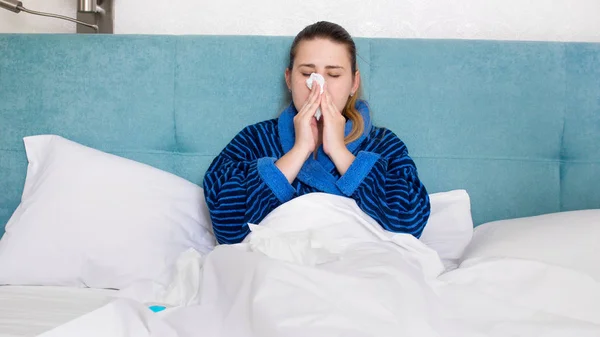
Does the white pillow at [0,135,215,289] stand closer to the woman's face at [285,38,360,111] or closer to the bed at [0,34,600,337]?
the bed at [0,34,600,337]

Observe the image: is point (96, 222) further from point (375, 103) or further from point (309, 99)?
point (375, 103)

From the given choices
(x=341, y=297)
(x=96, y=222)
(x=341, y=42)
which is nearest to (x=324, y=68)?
(x=341, y=42)

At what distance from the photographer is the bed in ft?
5.11

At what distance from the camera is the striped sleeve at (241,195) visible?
1.67 meters

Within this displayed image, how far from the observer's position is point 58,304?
1.48 meters

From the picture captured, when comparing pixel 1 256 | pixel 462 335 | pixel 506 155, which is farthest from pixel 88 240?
pixel 506 155

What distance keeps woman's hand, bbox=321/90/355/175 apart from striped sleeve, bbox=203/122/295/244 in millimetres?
143

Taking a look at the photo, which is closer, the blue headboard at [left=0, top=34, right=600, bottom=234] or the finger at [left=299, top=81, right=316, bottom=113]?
the finger at [left=299, top=81, right=316, bottom=113]

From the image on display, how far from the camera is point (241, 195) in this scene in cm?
169

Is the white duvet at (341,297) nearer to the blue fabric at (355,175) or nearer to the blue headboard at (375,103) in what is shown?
the blue fabric at (355,175)

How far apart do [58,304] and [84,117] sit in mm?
631

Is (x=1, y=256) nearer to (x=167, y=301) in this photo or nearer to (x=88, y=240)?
(x=88, y=240)

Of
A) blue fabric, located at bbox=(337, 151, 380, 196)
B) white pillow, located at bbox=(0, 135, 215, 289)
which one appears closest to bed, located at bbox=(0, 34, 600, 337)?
white pillow, located at bbox=(0, 135, 215, 289)

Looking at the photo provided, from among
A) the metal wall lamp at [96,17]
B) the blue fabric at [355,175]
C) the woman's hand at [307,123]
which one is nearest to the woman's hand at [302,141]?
the woman's hand at [307,123]
